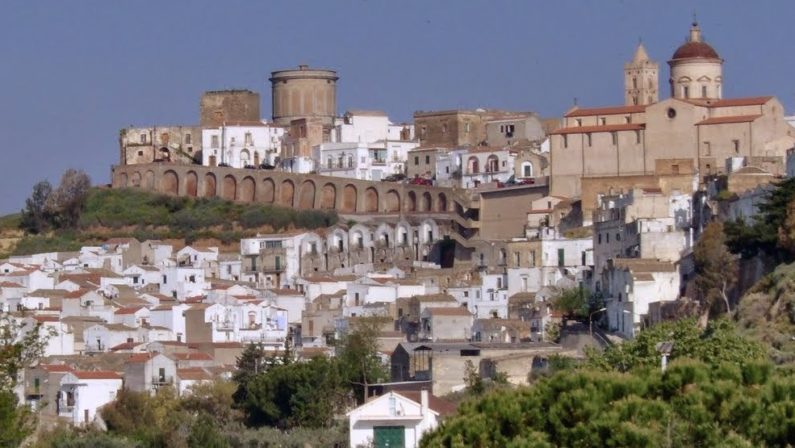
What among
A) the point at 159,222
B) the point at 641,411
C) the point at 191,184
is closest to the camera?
the point at 641,411

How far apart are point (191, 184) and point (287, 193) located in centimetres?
504

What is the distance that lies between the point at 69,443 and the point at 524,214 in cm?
3490

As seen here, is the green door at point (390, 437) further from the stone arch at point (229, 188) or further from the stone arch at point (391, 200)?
the stone arch at point (229, 188)

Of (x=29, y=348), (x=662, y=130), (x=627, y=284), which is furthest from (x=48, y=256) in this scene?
(x=29, y=348)

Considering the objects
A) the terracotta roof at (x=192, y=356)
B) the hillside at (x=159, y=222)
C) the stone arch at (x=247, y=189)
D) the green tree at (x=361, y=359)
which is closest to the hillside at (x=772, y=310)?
the green tree at (x=361, y=359)

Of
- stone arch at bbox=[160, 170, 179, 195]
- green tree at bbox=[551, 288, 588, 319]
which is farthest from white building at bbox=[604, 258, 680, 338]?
stone arch at bbox=[160, 170, 179, 195]

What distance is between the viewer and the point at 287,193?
310 ft

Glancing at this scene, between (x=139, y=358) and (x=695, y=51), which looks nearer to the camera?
(x=139, y=358)

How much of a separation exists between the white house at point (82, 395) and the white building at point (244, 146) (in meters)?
39.5

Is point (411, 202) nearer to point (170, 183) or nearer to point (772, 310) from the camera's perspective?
point (170, 183)

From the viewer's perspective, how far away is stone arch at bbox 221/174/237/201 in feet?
314

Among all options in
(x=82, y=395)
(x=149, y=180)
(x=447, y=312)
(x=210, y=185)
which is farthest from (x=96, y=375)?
(x=149, y=180)

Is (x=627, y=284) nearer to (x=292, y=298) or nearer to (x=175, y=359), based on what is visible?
(x=175, y=359)

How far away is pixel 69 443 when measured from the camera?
4931 centimetres
